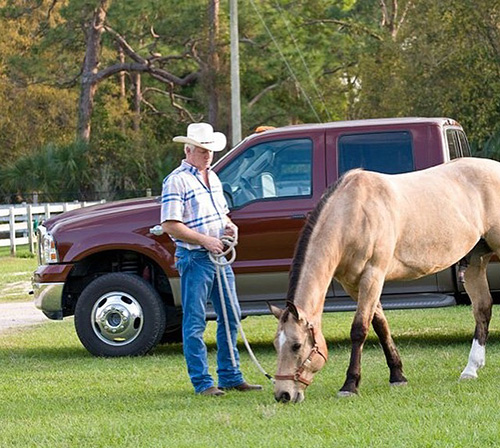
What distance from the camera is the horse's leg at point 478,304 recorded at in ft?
32.7

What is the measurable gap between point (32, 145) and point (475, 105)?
25.1 meters

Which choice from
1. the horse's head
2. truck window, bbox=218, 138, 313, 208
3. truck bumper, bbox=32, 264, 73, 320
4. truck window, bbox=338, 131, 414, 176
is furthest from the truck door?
the horse's head

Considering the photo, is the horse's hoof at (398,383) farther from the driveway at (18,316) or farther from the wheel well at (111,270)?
the driveway at (18,316)

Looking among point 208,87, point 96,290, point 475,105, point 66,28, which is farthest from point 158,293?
point 66,28

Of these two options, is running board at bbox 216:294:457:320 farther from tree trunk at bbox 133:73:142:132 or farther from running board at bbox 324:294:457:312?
tree trunk at bbox 133:73:142:132

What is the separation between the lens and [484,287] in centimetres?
1058

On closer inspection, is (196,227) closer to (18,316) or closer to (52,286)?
(52,286)

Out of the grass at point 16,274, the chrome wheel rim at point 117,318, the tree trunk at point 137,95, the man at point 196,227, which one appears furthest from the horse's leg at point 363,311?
the tree trunk at point 137,95

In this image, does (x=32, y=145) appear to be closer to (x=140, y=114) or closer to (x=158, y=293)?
(x=140, y=114)

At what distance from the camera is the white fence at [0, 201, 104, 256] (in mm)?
30594

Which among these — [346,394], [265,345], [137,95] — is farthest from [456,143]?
[137,95]

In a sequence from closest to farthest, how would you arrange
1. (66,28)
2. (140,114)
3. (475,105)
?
(475,105) < (66,28) < (140,114)

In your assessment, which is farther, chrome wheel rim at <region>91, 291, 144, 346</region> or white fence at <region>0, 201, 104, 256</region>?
white fence at <region>0, 201, 104, 256</region>

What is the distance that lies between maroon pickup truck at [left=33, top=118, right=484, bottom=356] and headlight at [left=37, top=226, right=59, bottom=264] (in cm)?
2
